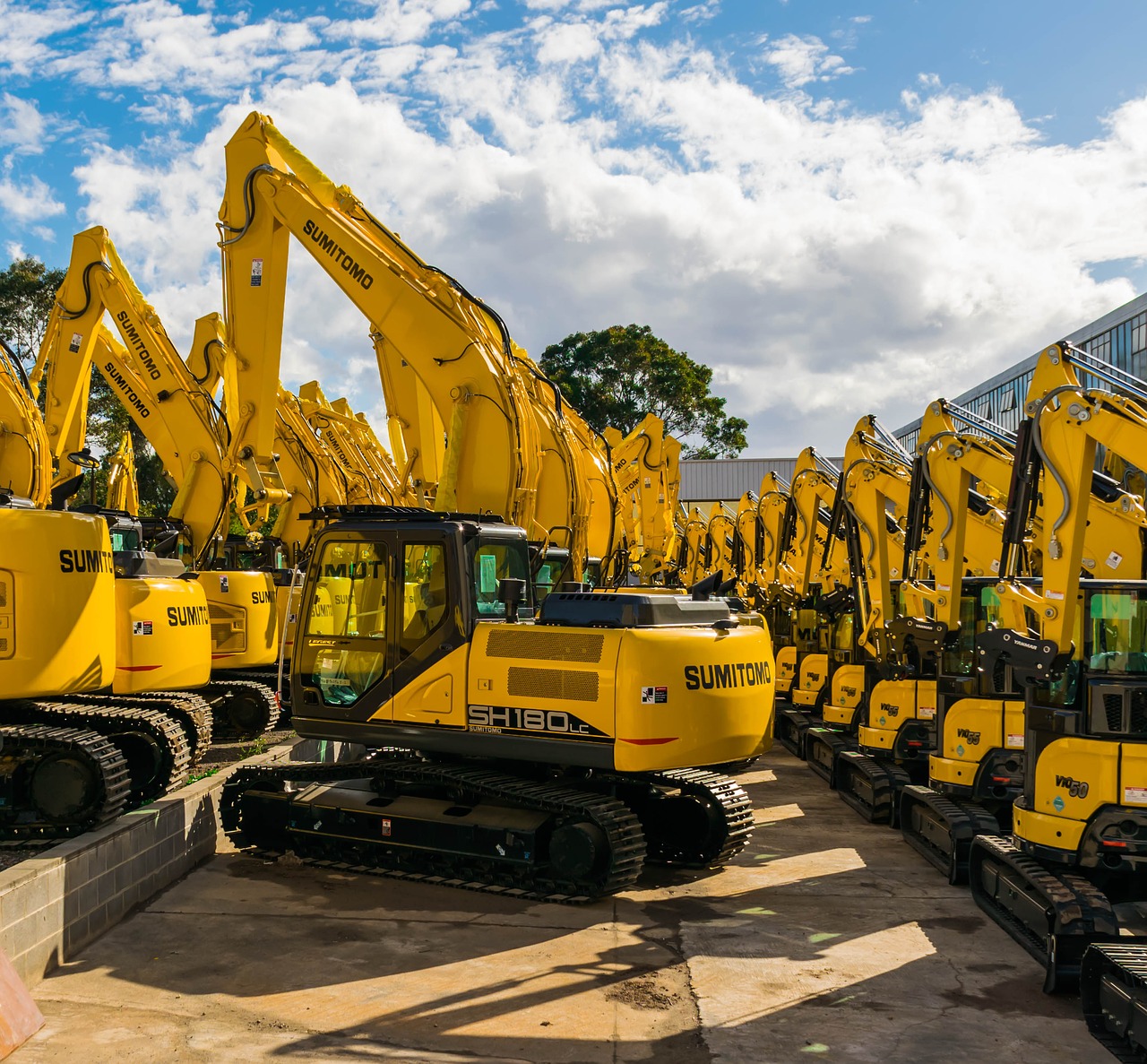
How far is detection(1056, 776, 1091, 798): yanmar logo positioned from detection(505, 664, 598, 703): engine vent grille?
3.18 metres

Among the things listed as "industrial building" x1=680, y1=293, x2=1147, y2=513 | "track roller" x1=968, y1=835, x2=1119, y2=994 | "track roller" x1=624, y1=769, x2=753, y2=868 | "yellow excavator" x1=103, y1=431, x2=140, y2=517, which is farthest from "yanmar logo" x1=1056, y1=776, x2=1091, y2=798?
"industrial building" x1=680, y1=293, x2=1147, y2=513

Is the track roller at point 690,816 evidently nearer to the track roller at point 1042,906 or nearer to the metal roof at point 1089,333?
the track roller at point 1042,906

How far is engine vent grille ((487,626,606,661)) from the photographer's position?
8.41m

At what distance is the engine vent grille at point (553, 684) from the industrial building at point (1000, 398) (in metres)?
34.4

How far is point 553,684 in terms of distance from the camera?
8492 millimetres

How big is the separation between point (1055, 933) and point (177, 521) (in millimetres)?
12981

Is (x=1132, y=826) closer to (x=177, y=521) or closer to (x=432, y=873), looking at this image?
(x=432, y=873)

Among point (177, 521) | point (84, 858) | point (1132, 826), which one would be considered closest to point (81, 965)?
point (84, 858)

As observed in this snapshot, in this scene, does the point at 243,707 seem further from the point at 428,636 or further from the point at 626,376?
the point at 626,376

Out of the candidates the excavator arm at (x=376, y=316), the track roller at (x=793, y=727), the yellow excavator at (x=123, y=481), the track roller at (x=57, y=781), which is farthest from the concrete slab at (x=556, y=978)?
the yellow excavator at (x=123, y=481)

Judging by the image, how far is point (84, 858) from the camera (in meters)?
7.13

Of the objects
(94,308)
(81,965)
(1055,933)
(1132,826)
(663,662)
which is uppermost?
(94,308)

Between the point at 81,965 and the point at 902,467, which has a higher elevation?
the point at 902,467

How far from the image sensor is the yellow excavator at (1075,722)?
694 centimetres
